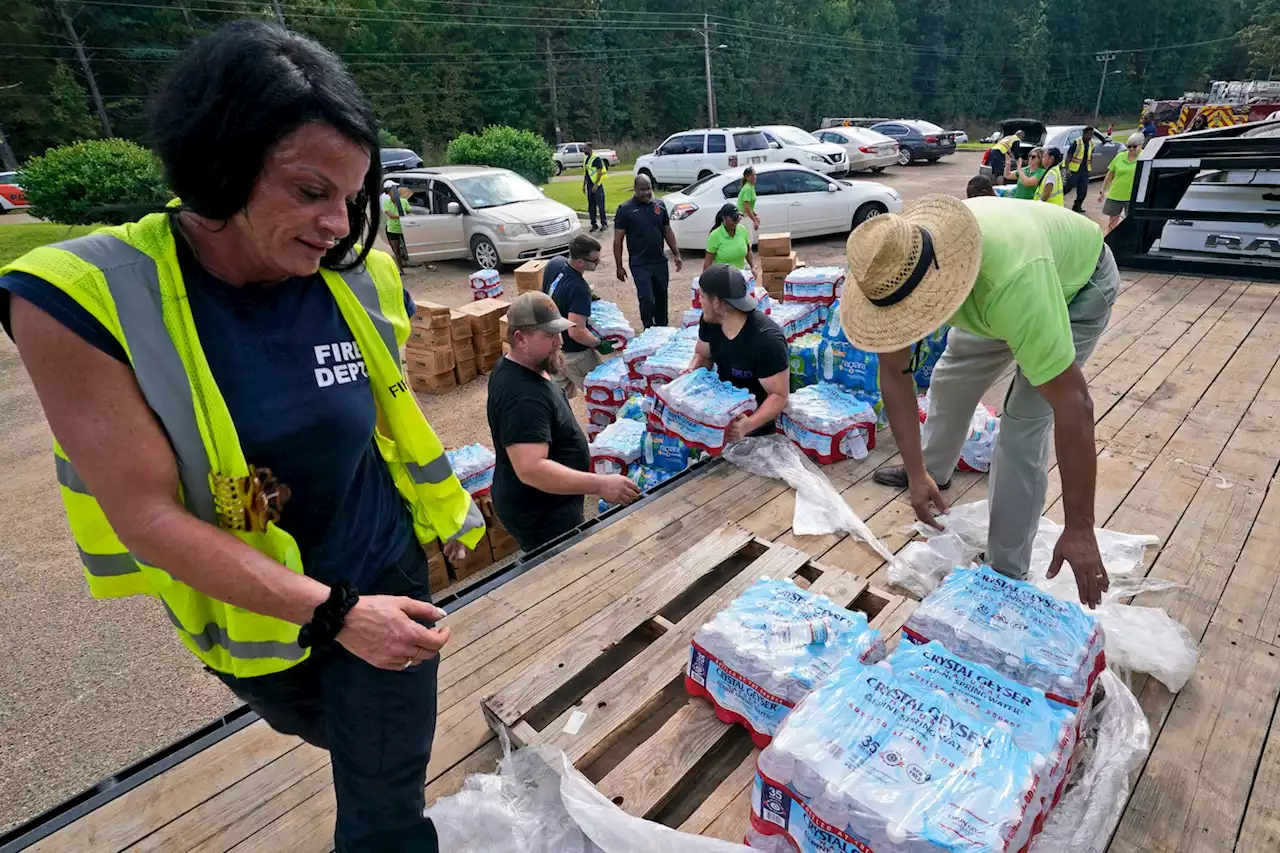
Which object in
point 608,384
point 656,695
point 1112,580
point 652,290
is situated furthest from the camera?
point 652,290

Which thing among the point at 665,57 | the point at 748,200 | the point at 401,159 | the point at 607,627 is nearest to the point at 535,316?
the point at 607,627

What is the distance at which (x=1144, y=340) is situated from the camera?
5309 mm

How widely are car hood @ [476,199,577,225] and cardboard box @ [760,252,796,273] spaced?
4.52 m

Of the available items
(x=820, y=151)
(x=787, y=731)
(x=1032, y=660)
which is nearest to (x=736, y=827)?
(x=787, y=731)

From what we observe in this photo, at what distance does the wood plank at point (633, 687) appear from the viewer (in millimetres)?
2119

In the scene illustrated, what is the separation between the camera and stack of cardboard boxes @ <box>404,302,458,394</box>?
22.9 ft

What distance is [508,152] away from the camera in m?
21.0

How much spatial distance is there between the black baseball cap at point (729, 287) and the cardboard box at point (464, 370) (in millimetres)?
4328

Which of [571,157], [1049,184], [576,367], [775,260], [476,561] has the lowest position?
[476,561]

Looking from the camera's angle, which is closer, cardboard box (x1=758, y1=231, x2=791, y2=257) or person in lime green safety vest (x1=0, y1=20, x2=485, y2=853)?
person in lime green safety vest (x1=0, y1=20, x2=485, y2=853)

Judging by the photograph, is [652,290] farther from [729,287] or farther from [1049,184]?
[1049,184]

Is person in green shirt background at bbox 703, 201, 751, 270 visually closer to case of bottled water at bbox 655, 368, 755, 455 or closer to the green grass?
case of bottled water at bbox 655, 368, 755, 455

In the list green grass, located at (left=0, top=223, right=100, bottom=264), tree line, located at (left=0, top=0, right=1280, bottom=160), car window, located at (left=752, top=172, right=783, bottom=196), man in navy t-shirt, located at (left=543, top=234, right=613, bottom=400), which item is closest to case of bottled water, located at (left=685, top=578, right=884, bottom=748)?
man in navy t-shirt, located at (left=543, top=234, right=613, bottom=400)

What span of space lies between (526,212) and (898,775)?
11198 mm
